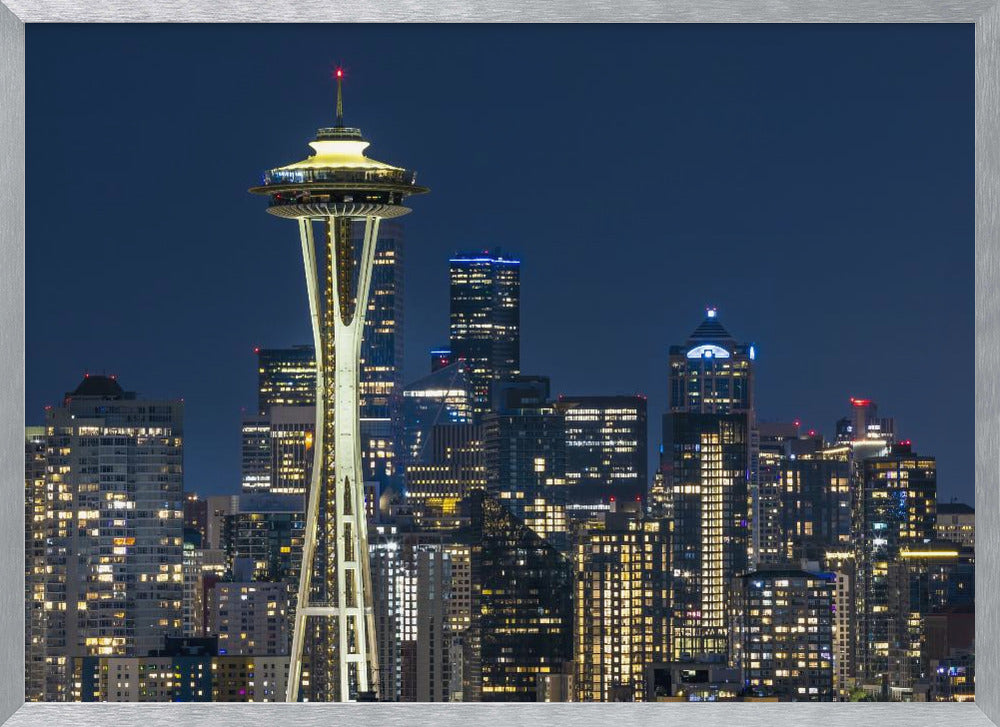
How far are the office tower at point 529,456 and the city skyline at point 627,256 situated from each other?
2.01ft

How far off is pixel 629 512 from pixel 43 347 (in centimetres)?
649

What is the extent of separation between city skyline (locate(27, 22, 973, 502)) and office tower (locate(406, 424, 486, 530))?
5.19ft

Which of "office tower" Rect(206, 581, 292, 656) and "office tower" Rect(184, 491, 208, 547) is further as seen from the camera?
"office tower" Rect(184, 491, 208, 547)

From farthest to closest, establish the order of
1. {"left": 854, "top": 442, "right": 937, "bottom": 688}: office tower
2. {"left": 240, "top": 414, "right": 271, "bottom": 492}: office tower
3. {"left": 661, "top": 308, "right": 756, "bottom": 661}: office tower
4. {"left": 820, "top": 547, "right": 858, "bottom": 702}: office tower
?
1. {"left": 661, "top": 308, "right": 756, "bottom": 661}: office tower
2. {"left": 240, "top": 414, "right": 271, "bottom": 492}: office tower
3. {"left": 820, "top": 547, "right": 858, "bottom": 702}: office tower
4. {"left": 854, "top": 442, "right": 937, "bottom": 688}: office tower

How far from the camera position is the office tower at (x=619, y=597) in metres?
17.9

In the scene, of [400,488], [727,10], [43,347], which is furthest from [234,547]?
[727,10]

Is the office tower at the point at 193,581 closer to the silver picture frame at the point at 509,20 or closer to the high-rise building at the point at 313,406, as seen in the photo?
the high-rise building at the point at 313,406

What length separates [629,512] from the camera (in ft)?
64.8

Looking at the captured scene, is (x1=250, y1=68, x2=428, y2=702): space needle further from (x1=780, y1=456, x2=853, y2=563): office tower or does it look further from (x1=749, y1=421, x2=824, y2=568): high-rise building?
(x1=780, y1=456, x2=853, y2=563): office tower

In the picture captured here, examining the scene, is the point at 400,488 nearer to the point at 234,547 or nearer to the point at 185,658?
the point at 234,547

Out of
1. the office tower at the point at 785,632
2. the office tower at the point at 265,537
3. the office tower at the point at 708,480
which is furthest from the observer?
the office tower at the point at 265,537

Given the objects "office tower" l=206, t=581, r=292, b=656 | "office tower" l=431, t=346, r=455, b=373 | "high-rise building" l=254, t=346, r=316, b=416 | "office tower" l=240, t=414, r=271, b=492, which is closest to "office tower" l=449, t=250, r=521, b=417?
"office tower" l=431, t=346, r=455, b=373

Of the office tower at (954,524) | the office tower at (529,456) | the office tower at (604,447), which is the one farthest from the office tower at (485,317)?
the office tower at (954,524)

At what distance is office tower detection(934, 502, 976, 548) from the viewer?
42.9 feet
